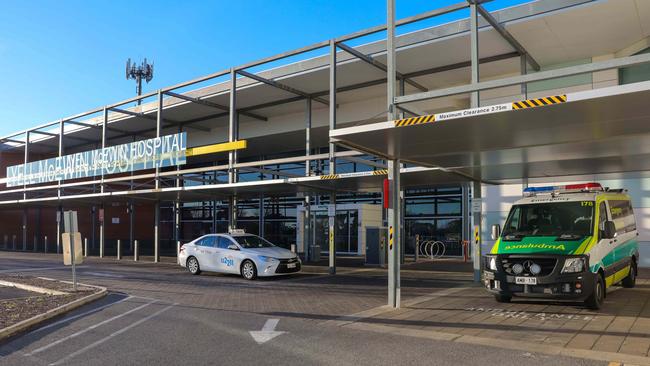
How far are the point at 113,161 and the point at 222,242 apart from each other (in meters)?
10.4

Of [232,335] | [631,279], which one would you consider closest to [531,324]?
[232,335]

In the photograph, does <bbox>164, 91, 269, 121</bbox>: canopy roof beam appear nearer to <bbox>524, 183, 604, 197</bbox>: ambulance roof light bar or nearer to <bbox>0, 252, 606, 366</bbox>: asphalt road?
<bbox>0, 252, 606, 366</bbox>: asphalt road

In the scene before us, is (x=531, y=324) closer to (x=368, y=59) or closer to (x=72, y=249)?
(x=368, y=59)

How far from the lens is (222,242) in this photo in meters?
17.4

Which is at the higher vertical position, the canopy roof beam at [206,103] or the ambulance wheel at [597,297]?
the canopy roof beam at [206,103]

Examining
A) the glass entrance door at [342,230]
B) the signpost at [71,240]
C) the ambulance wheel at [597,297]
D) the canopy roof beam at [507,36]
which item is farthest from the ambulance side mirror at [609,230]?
the glass entrance door at [342,230]

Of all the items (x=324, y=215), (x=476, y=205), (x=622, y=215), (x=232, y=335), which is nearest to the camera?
(x=232, y=335)

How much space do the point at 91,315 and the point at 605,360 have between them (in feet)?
28.4

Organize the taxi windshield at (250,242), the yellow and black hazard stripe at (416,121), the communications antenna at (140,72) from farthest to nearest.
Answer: the communications antenna at (140,72)
the taxi windshield at (250,242)
the yellow and black hazard stripe at (416,121)

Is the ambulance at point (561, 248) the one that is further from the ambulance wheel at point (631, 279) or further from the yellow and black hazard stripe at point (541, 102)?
the yellow and black hazard stripe at point (541, 102)

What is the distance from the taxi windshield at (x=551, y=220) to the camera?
10.1 m

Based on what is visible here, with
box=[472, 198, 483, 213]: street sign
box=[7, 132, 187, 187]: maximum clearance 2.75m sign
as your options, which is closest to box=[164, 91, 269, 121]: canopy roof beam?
box=[7, 132, 187, 187]: maximum clearance 2.75m sign

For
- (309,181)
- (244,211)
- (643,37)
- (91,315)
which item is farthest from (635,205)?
(244,211)

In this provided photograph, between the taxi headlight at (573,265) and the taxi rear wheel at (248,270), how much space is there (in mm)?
9509
